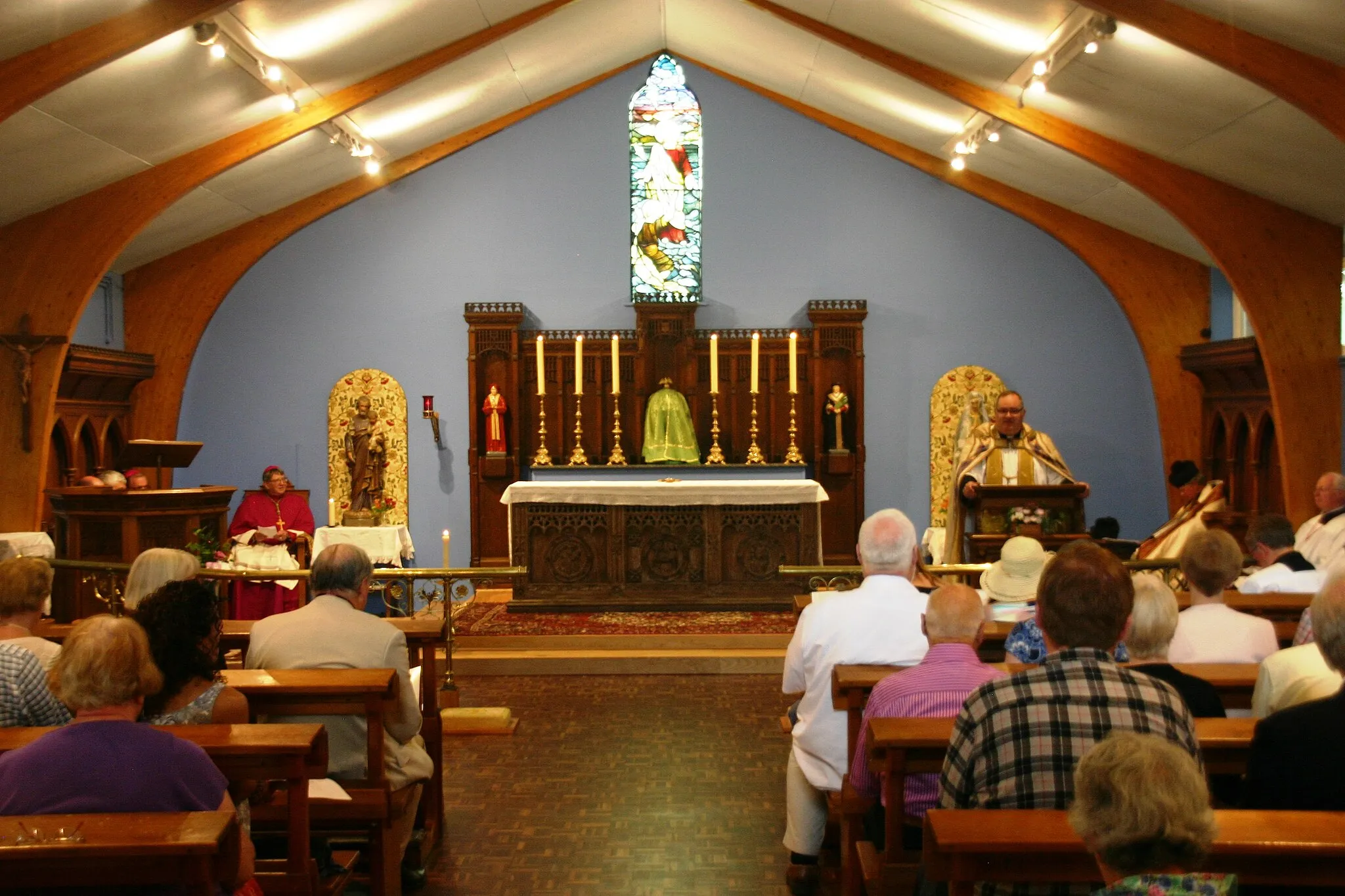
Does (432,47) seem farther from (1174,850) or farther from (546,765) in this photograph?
(1174,850)

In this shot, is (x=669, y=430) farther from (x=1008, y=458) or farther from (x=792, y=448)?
(x=1008, y=458)

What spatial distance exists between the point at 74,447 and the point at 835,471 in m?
6.50

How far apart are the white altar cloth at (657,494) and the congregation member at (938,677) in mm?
5642

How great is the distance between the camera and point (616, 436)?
10.6 meters

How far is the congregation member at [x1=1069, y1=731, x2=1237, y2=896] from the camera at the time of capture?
1.51 m

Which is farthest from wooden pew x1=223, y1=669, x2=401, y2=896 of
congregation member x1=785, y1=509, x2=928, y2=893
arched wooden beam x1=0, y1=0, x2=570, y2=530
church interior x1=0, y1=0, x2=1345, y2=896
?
arched wooden beam x1=0, y1=0, x2=570, y2=530

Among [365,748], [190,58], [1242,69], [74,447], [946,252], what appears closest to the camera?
[365,748]

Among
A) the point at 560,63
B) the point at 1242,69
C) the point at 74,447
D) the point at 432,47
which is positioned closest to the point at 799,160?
the point at 560,63

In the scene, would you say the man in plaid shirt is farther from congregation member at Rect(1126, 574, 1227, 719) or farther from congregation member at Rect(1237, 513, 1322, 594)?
congregation member at Rect(1237, 513, 1322, 594)

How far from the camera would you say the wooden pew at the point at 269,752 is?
8.07ft

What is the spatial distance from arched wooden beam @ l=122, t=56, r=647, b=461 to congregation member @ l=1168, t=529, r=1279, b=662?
29.1 ft

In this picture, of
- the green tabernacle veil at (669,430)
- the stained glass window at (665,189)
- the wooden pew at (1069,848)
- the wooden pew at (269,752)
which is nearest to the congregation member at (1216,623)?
the wooden pew at (1069,848)

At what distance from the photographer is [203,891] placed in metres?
2.00

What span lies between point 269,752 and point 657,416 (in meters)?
8.28
